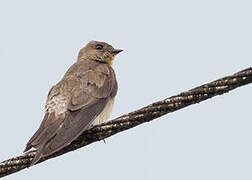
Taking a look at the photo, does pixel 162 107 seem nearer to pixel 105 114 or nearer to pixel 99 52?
pixel 105 114

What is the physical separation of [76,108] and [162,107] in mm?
1787

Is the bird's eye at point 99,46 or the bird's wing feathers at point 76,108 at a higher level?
the bird's eye at point 99,46

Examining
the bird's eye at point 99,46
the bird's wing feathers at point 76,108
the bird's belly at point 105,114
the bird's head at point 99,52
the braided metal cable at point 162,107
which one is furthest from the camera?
the bird's eye at point 99,46

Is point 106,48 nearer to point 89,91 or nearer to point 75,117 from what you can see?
point 89,91

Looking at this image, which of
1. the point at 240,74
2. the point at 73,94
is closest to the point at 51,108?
the point at 73,94

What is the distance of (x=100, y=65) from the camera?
Answer: 8.87m

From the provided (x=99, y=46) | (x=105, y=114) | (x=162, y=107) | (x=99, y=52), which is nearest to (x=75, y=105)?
(x=105, y=114)

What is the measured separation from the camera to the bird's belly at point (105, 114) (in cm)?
732

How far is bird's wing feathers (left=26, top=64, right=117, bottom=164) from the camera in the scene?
6.32m

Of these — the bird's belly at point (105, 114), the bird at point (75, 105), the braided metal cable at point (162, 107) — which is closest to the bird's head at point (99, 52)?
the bird at point (75, 105)

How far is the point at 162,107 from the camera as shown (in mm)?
5492

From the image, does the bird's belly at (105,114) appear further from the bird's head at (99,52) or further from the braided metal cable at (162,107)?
the bird's head at (99,52)

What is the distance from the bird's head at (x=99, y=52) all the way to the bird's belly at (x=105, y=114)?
1652 millimetres

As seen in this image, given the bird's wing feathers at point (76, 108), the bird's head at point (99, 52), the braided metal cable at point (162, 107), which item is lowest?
the braided metal cable at point (162, 107)
